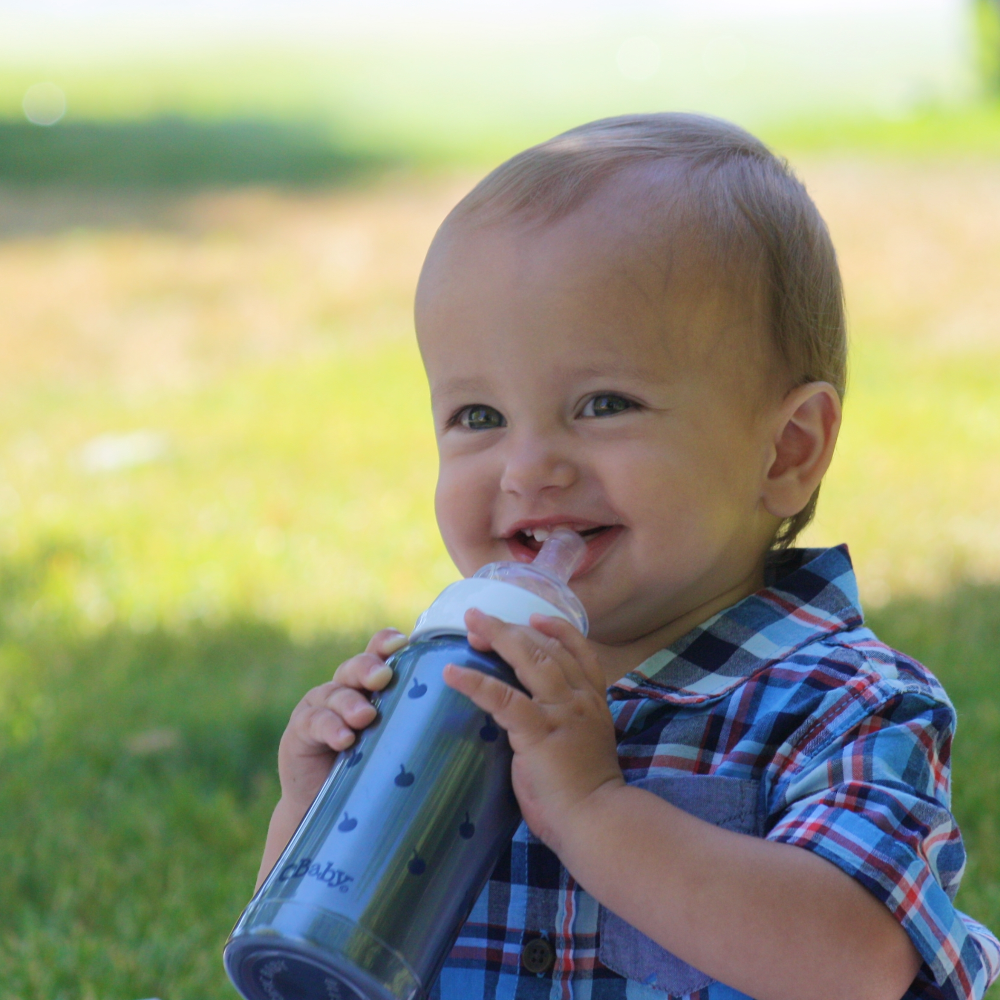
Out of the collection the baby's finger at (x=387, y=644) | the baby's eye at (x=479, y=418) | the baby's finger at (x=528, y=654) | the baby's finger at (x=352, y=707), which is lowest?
the baby's finger at (x=352, y=707)

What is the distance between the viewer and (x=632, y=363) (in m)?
1.67

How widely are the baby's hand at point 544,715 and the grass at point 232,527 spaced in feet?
3.82

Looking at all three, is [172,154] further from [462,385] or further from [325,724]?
[325,724]

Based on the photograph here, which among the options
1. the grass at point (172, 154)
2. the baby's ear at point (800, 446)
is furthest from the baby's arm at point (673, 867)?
the grass at point (172, 154)

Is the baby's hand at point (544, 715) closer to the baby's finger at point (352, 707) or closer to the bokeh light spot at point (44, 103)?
the baby's finger at point (352, 707)

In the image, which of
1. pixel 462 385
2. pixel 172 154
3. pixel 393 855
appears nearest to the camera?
pixel 393 855

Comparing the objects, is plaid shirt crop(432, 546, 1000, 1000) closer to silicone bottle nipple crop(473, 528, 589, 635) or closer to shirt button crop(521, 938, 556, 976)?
shirt button crop(521, 938, 556, 976)

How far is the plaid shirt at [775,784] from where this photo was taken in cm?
145

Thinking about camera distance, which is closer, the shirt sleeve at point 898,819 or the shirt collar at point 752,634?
the shirt sleeve at point 898,819

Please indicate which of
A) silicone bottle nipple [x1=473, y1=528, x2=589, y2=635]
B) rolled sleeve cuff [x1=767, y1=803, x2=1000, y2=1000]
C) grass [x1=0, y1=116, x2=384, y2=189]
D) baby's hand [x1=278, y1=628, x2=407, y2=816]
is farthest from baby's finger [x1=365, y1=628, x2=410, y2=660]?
grass [x1=0, y1=116, x2=384, y2=189]

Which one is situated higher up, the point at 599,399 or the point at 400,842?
the point at 599,399

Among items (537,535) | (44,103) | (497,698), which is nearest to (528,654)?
(497,698)

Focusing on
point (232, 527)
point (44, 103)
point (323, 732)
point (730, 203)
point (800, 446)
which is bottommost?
point (232, 527)

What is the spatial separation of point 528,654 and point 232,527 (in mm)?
3767
